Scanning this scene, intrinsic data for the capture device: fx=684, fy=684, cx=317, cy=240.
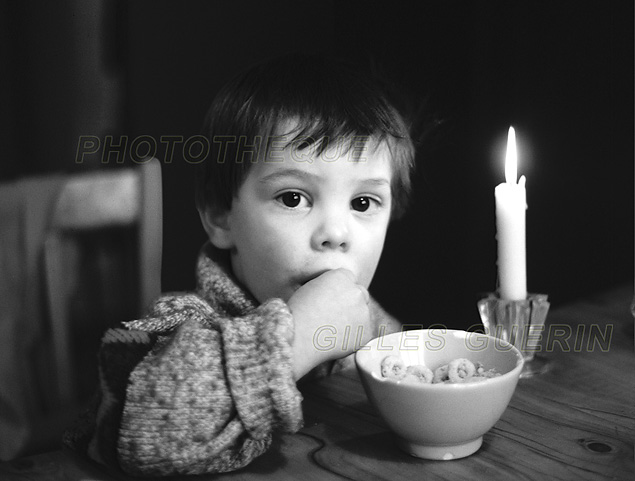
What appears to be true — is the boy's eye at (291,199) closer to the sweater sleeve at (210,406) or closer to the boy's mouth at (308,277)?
the boy's mouth at (308,277)

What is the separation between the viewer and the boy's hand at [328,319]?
662 mm

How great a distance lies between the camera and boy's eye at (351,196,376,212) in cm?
88

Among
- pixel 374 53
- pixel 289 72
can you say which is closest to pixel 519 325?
pixel 289 72

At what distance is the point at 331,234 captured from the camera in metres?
0.80

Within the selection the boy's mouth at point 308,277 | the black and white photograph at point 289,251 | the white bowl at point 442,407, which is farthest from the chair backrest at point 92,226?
the white bowl at point 442,407

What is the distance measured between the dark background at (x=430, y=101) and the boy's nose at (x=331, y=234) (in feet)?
1.04

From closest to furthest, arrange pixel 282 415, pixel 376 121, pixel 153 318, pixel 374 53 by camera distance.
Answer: pixel 282 415 < pixel 153 318 < pixel 376 121 < pixel 374 53

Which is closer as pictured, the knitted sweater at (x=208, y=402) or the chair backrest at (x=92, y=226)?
the knitted sweater at (x=208, y=402)

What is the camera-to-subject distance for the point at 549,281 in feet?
5.23

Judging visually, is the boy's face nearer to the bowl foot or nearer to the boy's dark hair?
the boy's dark hair

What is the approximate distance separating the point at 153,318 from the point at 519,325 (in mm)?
453

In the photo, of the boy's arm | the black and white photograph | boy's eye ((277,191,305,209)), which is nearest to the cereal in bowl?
the black and white photograph

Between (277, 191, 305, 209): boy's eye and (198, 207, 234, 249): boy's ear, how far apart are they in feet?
0.34

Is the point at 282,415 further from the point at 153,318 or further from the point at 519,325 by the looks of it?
the point at 519,325
